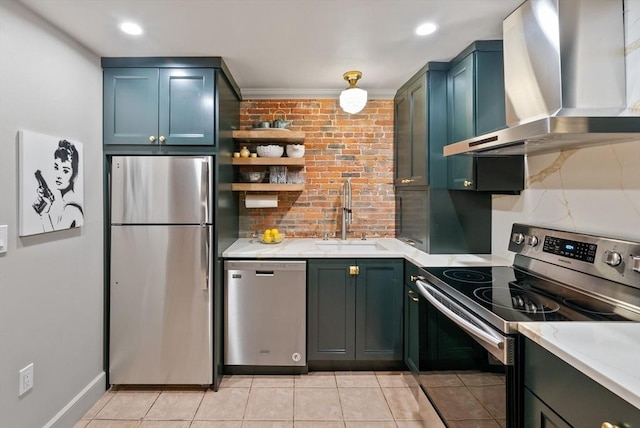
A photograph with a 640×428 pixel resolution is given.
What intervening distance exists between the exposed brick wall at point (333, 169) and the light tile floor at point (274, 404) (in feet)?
4.28

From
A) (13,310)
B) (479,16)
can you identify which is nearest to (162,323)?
(13,310)

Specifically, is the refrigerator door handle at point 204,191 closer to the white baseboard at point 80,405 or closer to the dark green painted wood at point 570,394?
the white baseboard at point 80,405

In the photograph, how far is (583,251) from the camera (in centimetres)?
160

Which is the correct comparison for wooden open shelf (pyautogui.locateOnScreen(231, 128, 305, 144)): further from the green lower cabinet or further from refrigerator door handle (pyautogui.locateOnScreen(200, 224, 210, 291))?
the green lower cabinet

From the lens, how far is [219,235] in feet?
8.15

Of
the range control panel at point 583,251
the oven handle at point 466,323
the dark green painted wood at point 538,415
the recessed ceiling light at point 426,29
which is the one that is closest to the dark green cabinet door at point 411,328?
the oven handle at point 466,323

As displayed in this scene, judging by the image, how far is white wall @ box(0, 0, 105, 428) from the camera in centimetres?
163

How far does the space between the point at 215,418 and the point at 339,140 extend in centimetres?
245

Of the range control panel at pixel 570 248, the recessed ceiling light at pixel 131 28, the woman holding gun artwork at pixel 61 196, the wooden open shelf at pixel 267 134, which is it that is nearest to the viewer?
the range control panel at pixel 570 248

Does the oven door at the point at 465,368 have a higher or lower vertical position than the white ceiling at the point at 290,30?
lower

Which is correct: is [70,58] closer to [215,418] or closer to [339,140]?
[339,140]

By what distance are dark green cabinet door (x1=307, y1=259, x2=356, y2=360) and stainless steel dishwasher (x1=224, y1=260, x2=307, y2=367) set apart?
79 millimetres

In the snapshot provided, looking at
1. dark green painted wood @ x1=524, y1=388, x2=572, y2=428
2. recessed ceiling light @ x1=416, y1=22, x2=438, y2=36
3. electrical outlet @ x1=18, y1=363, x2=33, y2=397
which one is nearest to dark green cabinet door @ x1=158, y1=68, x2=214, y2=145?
recessed ceiling light @ x1=416, y1=22, x2=438, y2=36

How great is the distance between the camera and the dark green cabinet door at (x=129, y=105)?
7.86 feet
